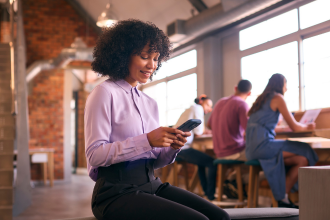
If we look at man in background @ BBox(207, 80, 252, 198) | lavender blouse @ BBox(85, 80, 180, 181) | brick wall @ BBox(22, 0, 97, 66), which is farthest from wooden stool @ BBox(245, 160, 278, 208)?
brick wall @ BBox(22, 0, 97, 66)

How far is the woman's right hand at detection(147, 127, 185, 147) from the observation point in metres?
1.27

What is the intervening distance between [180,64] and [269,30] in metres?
2.73

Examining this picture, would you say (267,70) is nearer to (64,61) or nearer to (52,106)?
(64,61)

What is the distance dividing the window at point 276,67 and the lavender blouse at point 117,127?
4.16 metres

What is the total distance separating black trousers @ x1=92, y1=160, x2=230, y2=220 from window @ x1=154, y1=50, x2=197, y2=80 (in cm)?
616

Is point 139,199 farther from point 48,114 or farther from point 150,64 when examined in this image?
point 48,114

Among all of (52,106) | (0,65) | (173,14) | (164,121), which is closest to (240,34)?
(173,14)

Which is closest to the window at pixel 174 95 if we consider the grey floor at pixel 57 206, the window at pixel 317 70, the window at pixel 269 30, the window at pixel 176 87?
the window at pixel 176 87

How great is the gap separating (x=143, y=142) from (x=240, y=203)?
2635 mm

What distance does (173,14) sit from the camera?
704 cm

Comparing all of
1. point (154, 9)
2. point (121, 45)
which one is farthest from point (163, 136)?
point (154, 9)

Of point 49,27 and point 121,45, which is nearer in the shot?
point 121,45

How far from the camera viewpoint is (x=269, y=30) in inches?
225

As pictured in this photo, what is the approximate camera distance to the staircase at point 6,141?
380 centimetres
